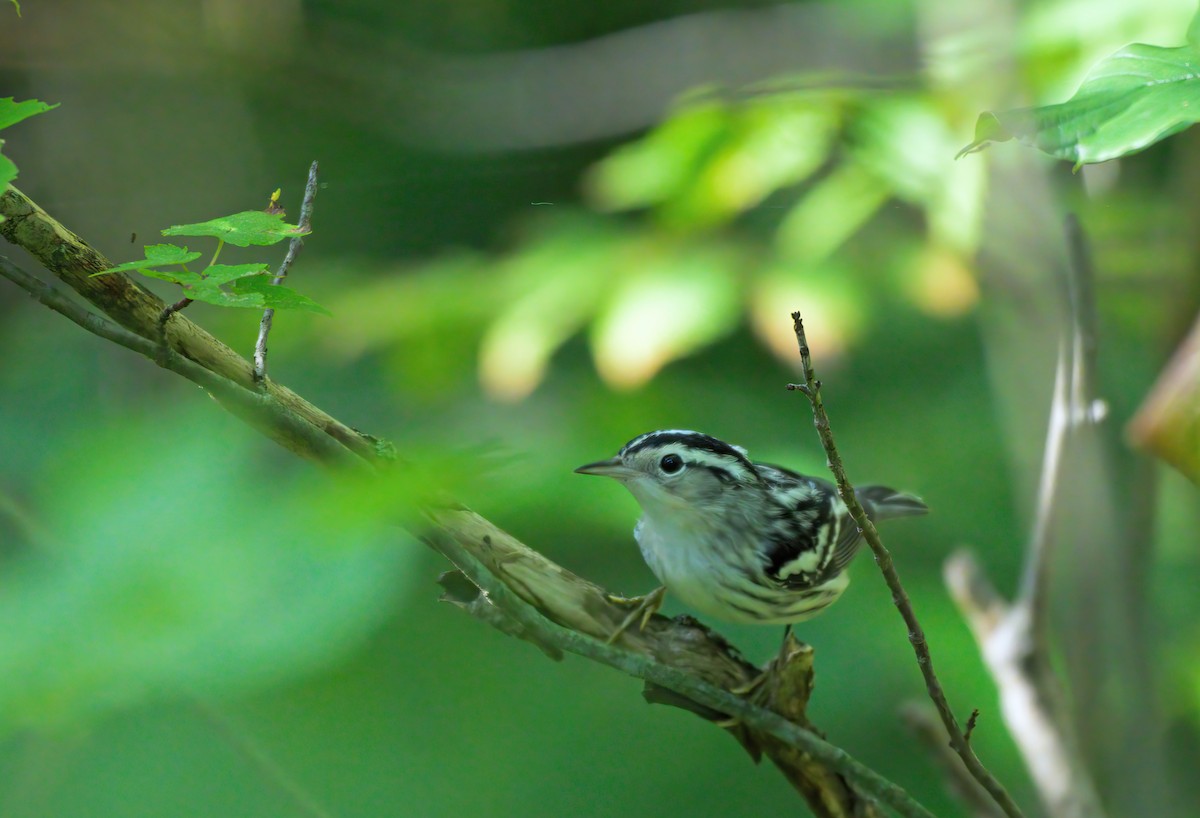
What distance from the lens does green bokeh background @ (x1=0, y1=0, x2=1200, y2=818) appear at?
5.59 feet

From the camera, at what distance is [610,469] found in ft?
4.30

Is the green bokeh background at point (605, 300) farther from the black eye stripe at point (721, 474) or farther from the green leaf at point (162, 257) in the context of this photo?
the black eye stripe at point (721, 474)

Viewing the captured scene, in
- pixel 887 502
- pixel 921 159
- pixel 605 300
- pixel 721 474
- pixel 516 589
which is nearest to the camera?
pixel 516 589

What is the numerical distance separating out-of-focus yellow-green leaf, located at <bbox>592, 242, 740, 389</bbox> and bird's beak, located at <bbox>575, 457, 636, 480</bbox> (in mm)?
486

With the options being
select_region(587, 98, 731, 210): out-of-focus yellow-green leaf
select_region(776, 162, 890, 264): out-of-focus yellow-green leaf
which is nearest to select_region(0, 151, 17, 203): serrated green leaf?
select_region(587, 98, 731, 210): out-of-focus yellow-green leaf

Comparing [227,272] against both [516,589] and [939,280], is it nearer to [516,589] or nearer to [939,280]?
[516,589]

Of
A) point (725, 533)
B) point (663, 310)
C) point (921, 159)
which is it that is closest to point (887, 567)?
point (725, 533)

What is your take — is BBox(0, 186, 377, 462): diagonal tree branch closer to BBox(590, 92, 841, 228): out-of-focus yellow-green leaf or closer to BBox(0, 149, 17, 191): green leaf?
BBox(0, 149, 17, 191): green leaf

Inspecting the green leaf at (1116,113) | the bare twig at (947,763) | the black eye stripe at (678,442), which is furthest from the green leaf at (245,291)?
the bare twig at (947,763)

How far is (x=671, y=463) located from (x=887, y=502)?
53 cm

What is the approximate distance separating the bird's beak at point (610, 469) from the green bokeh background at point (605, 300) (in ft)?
0.81

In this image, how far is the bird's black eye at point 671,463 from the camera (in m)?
1.31

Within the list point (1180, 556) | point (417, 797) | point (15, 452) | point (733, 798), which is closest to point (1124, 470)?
point (1180, 556)

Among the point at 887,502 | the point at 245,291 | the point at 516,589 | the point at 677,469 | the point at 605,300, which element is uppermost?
the point at 605,300
